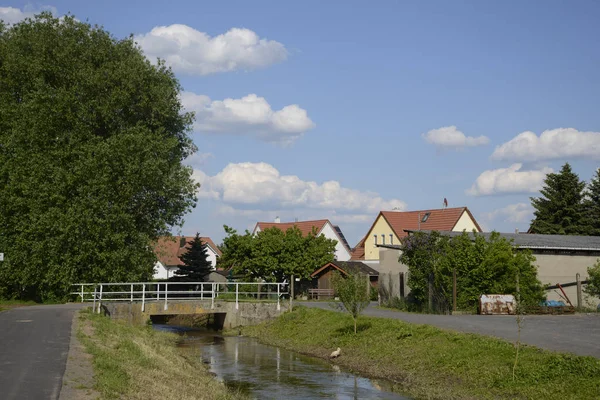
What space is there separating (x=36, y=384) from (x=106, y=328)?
13.1 meters

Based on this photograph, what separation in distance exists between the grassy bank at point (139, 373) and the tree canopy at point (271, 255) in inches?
1119

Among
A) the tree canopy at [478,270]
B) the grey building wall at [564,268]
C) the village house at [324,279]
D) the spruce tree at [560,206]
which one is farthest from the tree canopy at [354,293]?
the spruce tree at [560,206]

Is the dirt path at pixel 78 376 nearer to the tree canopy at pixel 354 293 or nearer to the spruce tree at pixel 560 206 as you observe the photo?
the tree canopy at pixel 354 293

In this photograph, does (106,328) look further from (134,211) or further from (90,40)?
(90,40)

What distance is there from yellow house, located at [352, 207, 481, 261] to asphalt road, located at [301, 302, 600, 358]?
38.4 meters

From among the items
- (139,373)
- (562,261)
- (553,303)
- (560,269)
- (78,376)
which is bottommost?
(139,373)

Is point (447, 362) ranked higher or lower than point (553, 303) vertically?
lower

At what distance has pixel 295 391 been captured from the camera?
2125 cm

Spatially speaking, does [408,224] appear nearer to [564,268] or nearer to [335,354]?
[564,268]

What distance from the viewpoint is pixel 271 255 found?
5453 cm

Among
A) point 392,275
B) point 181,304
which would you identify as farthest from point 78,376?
point 392,275

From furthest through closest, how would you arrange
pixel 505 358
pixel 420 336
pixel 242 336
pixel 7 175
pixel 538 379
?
pixel 7 175 → pixel 242 336 → pixel 420 336 → pixel 505 358 → pixel 538 379

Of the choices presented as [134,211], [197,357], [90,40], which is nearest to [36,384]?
Result: [197,357]

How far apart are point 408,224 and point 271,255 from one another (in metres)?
26.2
